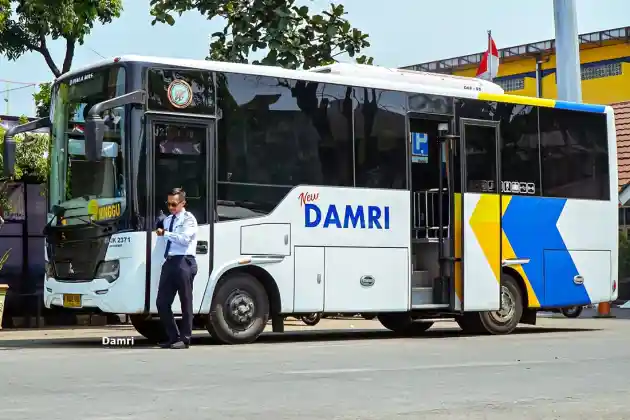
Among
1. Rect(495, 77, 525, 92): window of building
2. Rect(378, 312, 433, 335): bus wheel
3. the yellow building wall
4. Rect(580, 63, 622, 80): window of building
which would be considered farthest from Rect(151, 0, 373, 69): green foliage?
Rect(495, 77, 525, 92): window of building

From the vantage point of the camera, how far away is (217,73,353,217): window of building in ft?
49.6

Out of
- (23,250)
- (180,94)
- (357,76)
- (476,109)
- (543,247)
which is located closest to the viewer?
(180,94)

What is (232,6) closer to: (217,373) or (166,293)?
(166,293)

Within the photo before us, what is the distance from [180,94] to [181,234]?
1783 millimetres

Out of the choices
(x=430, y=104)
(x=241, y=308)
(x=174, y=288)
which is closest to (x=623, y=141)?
(x=430, y=104)

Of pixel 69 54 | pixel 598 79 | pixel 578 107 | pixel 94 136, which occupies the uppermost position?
pixel 598 79

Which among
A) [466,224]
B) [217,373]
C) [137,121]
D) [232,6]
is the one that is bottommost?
[217,373]

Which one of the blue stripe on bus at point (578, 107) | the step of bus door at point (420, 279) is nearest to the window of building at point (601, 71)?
the blue stripe on bus at point (578, 107)

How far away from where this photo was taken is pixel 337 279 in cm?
1605

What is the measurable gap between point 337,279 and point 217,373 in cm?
518

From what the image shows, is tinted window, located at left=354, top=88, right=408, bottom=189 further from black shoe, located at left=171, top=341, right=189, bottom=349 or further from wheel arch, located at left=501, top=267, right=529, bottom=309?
black shoe, located at left=171, top=341, right=189, bottom=349

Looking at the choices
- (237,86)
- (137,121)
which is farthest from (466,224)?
(137,121)

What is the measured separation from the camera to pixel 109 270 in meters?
14.5

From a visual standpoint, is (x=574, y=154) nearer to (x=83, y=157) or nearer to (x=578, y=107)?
(x=578, y=107)
